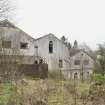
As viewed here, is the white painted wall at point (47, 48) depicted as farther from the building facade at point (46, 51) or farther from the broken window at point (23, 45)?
the broken window at point (23, 45)

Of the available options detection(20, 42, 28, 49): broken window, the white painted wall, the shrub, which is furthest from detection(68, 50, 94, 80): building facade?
the shrub

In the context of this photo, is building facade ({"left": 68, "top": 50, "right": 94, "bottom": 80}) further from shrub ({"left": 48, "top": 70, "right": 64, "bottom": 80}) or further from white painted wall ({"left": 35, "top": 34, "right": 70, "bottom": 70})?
shrub ({"left": 48, "top": 70, "right": 64, "bottom": 80})

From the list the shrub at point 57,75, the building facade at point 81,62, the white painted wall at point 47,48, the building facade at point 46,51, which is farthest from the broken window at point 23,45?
the shrub at point 57,75

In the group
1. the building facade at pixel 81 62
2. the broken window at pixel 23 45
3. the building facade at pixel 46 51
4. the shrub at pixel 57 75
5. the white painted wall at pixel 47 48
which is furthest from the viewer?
the building facade at pixel 81 62

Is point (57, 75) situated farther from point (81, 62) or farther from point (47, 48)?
point (81, 62)

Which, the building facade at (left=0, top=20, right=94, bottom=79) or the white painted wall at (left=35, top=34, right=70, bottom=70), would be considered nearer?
the building facade at (left=0, top=20, right=94, bottom=79)

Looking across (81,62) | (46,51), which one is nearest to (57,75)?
(46,51)

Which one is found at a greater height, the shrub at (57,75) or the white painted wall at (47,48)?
the white painted wall at (47,48)

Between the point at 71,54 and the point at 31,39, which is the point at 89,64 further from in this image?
the point at 31,39

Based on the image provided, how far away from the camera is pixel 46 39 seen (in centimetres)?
3994

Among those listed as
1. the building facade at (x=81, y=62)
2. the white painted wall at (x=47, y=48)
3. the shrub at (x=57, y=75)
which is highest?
the white painted wall at (x=47, y=48)

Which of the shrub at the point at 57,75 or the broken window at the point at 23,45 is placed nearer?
the shrub at the point at 57,75

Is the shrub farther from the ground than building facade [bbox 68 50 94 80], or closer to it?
closer to it

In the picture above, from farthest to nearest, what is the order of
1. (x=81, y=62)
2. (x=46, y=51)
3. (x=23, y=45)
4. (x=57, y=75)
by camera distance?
(x=81, y=62)
(x=46, y=51)
(x=23, y=45)
(x=57, y=75)
